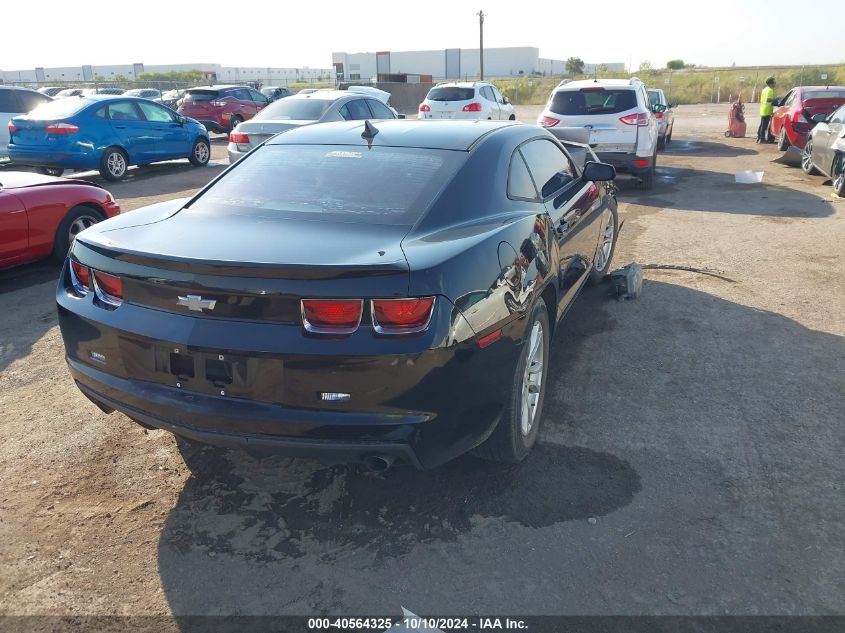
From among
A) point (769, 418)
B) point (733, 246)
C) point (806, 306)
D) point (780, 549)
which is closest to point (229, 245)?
point (780, 549)

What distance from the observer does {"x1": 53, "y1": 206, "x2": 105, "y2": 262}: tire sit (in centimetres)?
682

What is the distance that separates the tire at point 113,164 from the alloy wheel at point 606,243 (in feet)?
34.2

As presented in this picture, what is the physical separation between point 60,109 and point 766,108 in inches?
675

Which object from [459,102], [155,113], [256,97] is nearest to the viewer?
[155,113]

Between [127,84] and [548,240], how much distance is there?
44.3 m

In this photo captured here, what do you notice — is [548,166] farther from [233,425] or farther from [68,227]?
[68,227]

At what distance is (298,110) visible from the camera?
12664 millimetres

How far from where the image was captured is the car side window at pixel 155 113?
14.0m

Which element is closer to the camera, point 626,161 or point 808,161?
point 626,161

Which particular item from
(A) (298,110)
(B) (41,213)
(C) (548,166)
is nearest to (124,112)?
(A) (298,110)

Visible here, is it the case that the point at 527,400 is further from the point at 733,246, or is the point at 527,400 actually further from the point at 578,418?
the point at 733,246

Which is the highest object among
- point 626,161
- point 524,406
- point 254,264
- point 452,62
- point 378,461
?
point 452,62

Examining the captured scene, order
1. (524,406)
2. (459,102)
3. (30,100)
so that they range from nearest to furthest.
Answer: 1. (524,406)
2. (30,100)
3. (459,102)

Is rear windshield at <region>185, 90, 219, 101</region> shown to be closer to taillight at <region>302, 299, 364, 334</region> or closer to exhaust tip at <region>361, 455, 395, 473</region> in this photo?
taillight at <region>302, 299, 364, 334</region>
